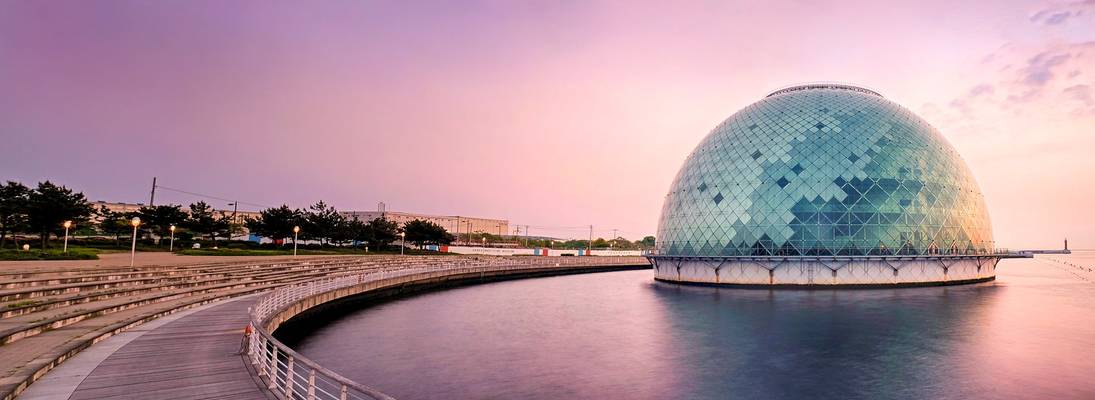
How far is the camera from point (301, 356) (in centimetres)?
973

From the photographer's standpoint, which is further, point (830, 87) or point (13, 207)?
point (830, 87)

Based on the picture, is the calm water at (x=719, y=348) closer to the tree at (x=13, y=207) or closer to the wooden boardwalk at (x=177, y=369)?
the wooden boardwalk at (x=177, y=369)

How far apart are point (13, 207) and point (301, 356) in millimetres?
62266

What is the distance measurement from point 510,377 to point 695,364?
23.7 ft

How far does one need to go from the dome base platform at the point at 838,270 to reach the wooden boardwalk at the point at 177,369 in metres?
45.7

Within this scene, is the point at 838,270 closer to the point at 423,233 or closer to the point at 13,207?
the point at 423,233

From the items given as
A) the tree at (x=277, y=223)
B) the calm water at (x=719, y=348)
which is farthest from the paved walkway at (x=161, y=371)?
the tree at (x=277, y=223)

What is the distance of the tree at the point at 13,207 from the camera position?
5091cm

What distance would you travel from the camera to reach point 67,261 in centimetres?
3856

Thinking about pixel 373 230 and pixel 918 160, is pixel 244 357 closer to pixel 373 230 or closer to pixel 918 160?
pixel 918 160

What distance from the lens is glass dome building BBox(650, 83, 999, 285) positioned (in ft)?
168

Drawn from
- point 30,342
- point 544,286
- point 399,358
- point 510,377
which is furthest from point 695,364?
point 544,286

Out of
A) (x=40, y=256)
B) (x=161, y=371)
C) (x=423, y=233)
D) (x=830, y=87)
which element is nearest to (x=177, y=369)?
(x=161, y=371)

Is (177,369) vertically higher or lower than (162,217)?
lower
